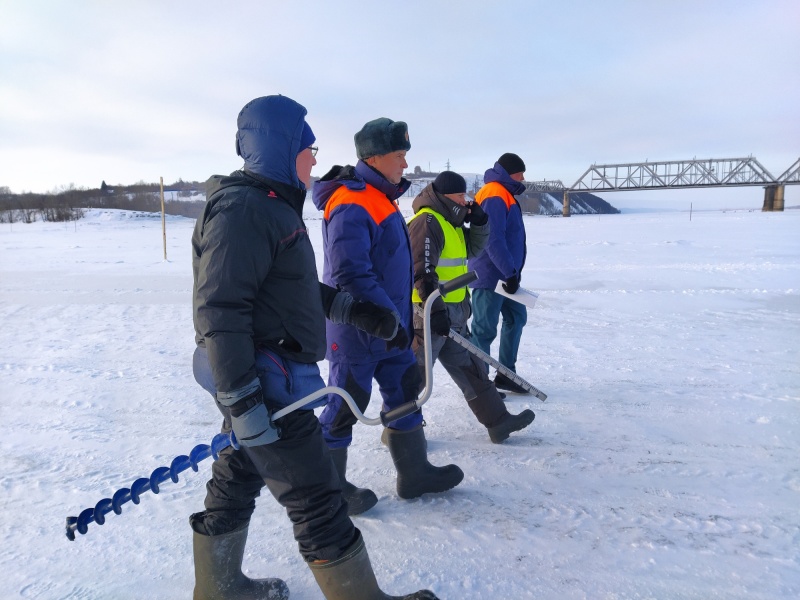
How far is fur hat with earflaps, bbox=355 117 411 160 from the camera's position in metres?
2.79

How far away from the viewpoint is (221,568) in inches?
82.0

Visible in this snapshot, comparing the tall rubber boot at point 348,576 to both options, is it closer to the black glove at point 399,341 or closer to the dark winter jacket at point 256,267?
the dark winter jacket at point 256,267

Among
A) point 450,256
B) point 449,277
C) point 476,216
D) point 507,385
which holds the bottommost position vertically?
point 507,385

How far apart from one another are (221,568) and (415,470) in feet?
3.59

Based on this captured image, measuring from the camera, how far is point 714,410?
4.00 meters

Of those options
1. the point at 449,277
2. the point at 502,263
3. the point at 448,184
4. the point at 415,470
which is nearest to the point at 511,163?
the point at 502,263

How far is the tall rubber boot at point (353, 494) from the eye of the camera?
2.77 meters

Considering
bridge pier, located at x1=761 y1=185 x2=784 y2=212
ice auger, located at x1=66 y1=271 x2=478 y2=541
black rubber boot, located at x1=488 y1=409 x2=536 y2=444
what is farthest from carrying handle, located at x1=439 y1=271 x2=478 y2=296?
bridge pier, located at x1=761 y1=185 x2=784 y2=212

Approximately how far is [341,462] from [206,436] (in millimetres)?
1263

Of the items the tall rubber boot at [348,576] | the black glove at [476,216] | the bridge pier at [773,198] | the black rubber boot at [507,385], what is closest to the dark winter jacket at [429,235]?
the black glove at [476,216]

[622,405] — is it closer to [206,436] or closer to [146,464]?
[206,436]

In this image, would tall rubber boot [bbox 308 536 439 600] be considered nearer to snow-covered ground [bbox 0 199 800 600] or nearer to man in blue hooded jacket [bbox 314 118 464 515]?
snow-covered ground [bbox 0 199 800 600]

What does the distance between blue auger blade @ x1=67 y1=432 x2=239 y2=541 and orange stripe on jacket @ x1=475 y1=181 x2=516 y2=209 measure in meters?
2.93

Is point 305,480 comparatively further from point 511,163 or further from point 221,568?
point 511,163
